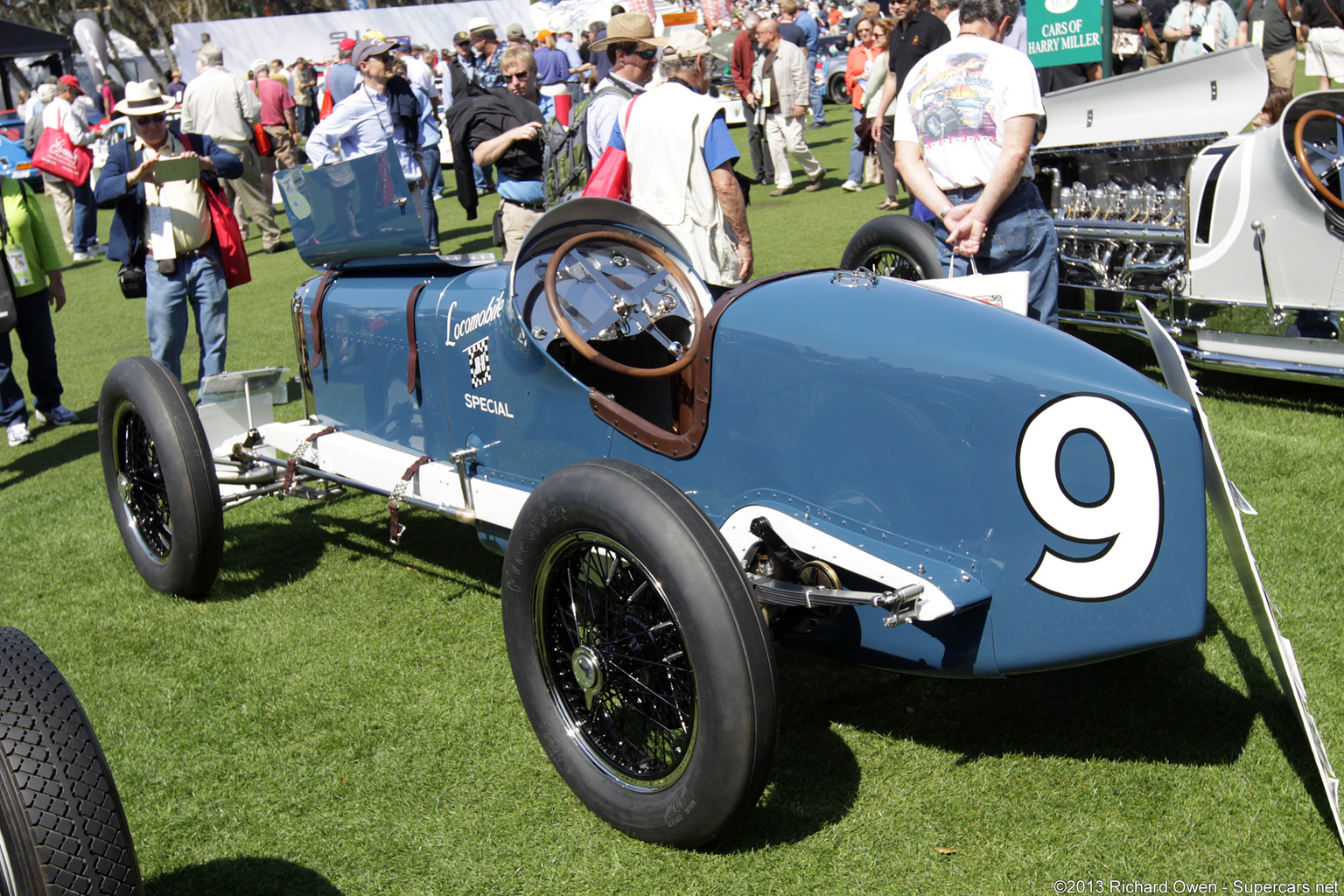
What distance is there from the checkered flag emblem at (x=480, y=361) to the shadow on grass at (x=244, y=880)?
61.8 inches

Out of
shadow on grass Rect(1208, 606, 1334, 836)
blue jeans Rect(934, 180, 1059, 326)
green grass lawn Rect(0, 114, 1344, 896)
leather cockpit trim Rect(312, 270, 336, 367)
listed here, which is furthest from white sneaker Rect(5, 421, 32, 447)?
shadow on grass Rect(1208, 606, 1334, 836)

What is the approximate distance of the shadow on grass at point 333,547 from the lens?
4.53 m

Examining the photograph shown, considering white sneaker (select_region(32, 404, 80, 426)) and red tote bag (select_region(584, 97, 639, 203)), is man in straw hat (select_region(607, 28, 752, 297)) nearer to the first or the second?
red tote bag (select_region(584, 97, 639, 203))

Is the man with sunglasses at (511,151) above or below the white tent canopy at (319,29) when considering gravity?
below

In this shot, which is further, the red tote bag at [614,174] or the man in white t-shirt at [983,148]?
the red tote bag at [614,174]

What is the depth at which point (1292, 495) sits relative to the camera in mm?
4316

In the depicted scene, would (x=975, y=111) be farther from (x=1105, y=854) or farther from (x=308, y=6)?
(x=308, y=6)

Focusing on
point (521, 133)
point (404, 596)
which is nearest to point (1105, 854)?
point (404, 596)

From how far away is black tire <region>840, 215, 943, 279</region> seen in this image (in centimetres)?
517

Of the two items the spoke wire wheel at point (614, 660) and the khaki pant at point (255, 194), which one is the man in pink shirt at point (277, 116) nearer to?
the khaki pant at point (255, 194)

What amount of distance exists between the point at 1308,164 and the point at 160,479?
536cm

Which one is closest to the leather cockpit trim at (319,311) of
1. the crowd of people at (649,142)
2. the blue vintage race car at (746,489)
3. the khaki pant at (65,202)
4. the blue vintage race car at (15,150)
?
the crowd of people at (649,142)

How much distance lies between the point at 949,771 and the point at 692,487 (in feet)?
3.41

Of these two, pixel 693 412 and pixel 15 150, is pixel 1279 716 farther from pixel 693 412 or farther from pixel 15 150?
pixel 15 150
